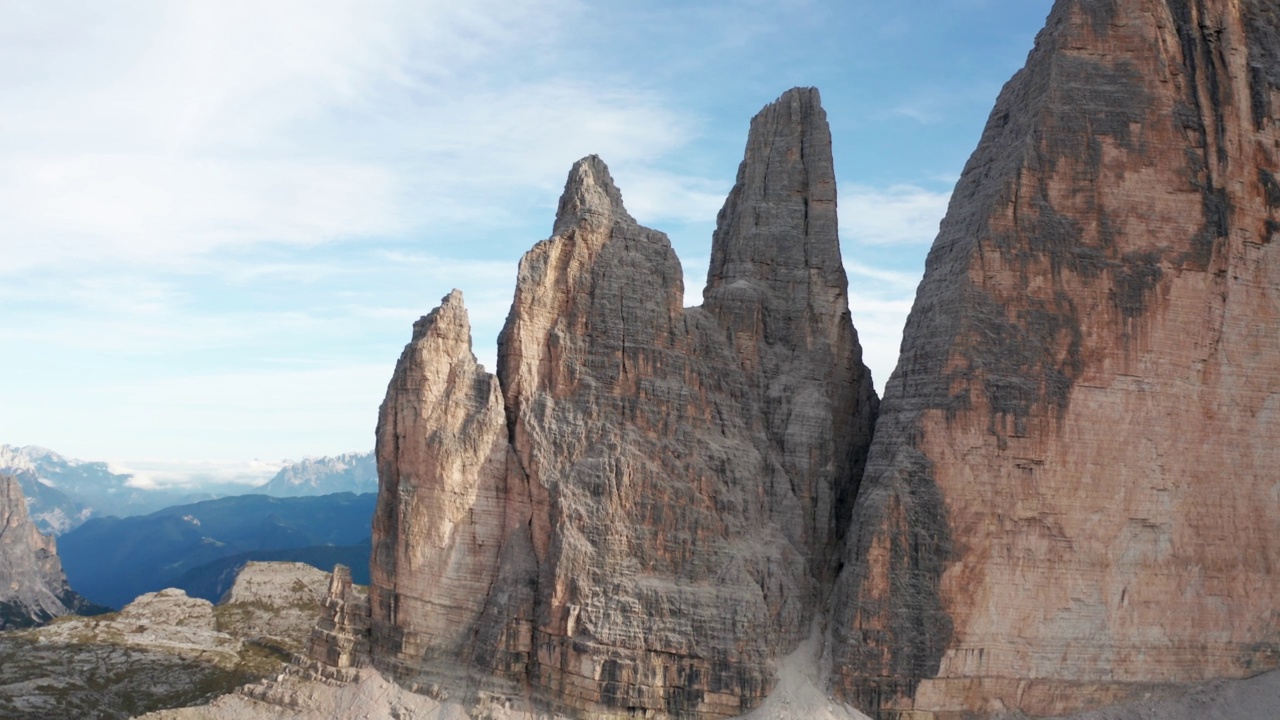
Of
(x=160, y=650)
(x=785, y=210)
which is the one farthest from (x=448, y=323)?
(x=160, y=650)

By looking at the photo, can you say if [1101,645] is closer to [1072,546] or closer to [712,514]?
[1072,546]

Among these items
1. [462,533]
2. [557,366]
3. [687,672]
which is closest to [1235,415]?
[687,672]

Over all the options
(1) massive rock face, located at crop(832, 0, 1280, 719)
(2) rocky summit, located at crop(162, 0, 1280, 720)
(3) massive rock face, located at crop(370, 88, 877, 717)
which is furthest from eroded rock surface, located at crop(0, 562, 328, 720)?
(1) massive rock face, located at crop(832, 0, 1280, 719)

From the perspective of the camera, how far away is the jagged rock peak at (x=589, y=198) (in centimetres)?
5841

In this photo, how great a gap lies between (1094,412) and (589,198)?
26962 millimetres

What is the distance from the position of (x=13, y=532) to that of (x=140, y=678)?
91874 mm

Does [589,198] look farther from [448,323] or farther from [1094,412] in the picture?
[1094,412]

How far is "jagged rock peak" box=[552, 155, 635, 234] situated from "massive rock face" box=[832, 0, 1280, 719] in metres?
17.0

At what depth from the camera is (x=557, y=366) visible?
185 ft

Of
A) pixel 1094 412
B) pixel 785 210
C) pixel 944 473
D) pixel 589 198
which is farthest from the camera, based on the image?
pixel 785 210

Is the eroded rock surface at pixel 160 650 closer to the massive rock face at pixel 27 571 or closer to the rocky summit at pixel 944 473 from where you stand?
the rocky summit at pixel 944 473

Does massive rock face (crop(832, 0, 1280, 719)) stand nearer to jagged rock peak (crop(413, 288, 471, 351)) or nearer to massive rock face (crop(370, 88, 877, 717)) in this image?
massive rock face (crop(370, 88, 877, 717))

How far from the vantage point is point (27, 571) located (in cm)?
15500

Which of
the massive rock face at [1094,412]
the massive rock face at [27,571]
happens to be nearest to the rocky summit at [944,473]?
the massive rock face at [1094,412]
